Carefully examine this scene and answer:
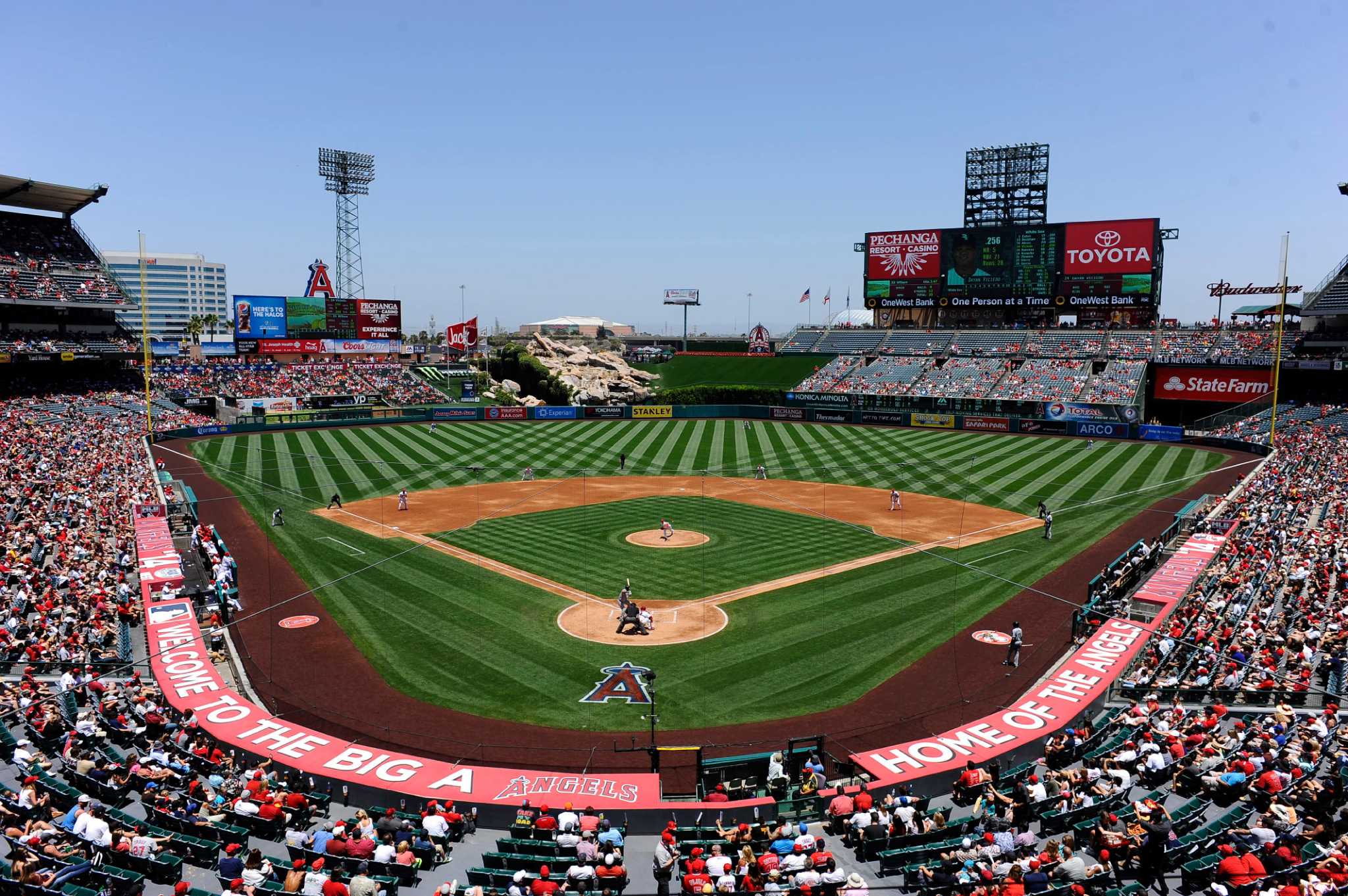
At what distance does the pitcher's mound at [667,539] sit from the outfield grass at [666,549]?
0.44m

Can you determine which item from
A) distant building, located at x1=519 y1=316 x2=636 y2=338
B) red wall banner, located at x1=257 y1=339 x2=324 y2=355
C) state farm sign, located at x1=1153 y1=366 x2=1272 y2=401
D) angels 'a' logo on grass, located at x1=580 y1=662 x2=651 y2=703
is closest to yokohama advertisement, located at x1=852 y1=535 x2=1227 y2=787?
angels 'a' logo on grass, located at x1=580 y1=662 x2=651 y2=703

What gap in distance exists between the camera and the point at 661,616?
79.5 feet

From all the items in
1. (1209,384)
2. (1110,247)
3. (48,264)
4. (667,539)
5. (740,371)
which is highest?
(1110,247)

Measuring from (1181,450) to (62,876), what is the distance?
2335 inches

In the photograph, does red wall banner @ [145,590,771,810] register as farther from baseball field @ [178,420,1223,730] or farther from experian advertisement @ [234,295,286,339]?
experian advertisement @ [234,295,286,339]

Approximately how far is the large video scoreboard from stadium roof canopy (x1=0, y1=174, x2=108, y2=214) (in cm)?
6737

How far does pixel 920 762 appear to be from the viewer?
1459 cm

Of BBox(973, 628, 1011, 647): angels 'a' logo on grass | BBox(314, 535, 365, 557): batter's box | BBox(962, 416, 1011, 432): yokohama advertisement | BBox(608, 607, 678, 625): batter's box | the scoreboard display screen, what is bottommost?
BBox(608, 607, 678, 625): batter's box

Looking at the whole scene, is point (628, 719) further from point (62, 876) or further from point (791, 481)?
point (791, 481)

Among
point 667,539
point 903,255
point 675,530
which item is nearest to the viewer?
point 667,539

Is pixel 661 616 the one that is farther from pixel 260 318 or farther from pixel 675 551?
pixel 260 318

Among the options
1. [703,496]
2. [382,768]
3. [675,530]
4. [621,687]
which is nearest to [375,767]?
[382,768]

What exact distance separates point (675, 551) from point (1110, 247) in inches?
2320

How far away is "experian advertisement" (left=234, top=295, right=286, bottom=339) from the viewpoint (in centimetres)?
7988
